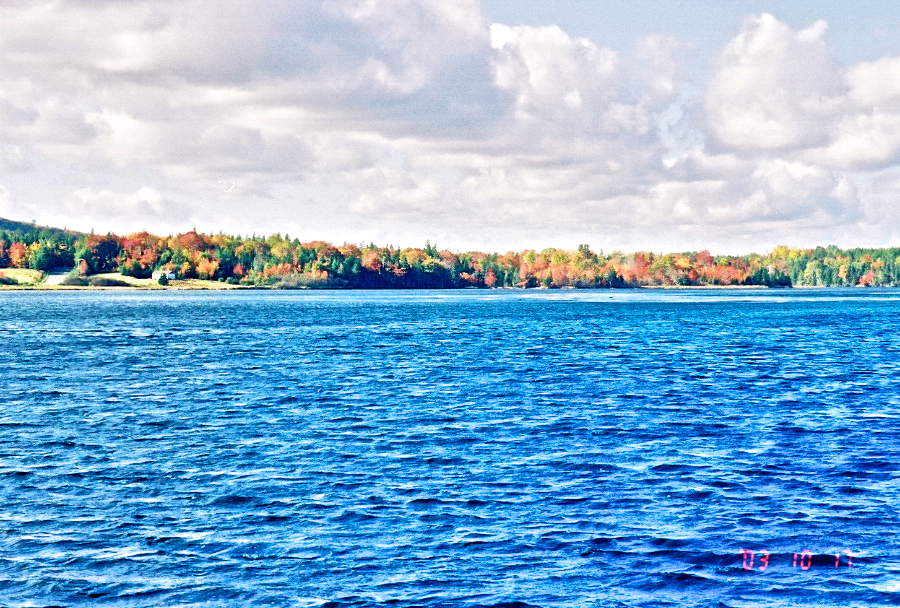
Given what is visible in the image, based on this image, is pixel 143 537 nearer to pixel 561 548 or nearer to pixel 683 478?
pixel 561 548

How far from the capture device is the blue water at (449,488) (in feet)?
74.7

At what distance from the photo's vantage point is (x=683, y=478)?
33875mm

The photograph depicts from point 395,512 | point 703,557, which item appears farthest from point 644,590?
point 395,512

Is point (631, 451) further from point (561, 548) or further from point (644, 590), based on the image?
point (644, 590)

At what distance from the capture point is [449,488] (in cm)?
3225

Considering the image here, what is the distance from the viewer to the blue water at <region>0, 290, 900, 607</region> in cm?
2278

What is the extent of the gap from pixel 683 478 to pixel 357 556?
14.3 m

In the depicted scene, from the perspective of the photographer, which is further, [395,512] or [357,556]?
[395,512]

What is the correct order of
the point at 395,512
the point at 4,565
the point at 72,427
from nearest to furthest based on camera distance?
1. the point at 4,565
2. the point at 395,512
3. the point at 72,427

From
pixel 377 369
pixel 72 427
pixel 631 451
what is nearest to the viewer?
pixel 631 451
